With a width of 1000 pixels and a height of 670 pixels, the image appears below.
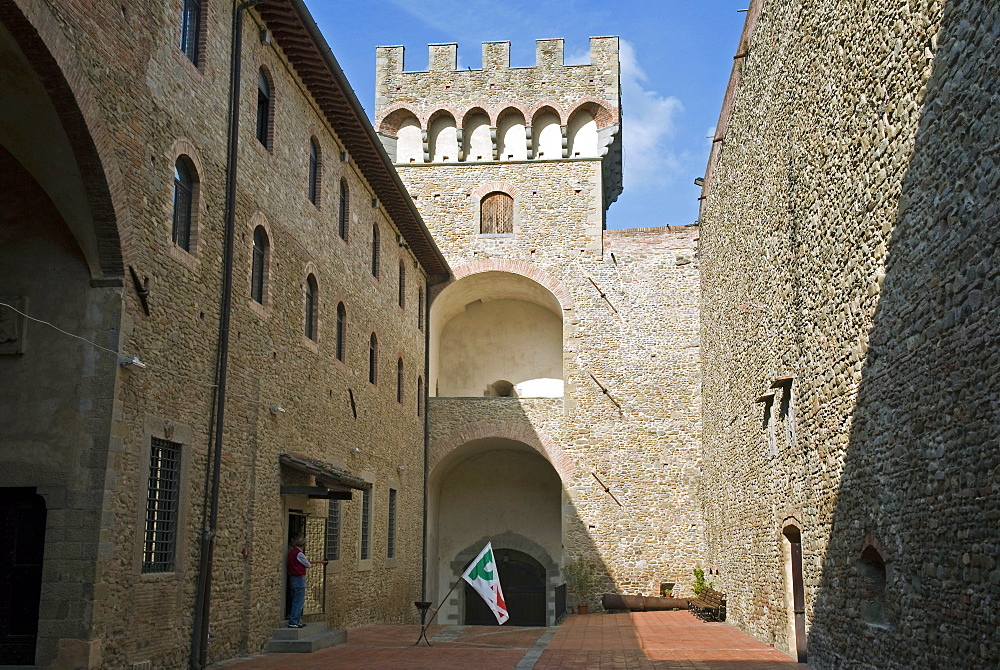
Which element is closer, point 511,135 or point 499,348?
point 511,135

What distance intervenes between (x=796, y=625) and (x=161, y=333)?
28.5ft

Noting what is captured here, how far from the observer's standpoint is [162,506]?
10320 mm

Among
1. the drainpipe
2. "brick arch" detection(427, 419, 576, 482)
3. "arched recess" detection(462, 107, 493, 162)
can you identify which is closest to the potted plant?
"brick arch" detection(427, 419, 576, 482)

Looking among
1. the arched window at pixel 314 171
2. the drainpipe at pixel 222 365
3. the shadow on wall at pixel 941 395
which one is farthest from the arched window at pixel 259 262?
the shadow on wall at pixel 941 395

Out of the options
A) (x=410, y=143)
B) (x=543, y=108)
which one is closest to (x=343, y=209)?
(x=410, y=143)

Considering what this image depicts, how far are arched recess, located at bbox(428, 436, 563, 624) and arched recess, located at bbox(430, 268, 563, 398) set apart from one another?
1.83 metres

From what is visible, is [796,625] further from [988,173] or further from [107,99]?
[107,99]

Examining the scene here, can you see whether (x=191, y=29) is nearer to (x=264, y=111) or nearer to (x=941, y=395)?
(x=264, y=111)

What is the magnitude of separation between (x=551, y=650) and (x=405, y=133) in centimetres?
1596

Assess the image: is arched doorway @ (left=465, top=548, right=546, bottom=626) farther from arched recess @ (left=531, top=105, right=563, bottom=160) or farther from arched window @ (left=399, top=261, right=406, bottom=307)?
arched recess @ (left=531, top=105, right=563, bottom=160)

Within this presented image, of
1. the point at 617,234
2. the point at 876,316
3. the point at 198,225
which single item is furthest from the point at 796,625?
the point at 617,234

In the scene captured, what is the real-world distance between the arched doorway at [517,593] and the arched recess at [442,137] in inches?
413

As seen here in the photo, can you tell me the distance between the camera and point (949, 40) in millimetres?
6996

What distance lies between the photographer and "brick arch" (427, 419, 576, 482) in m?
23.7
